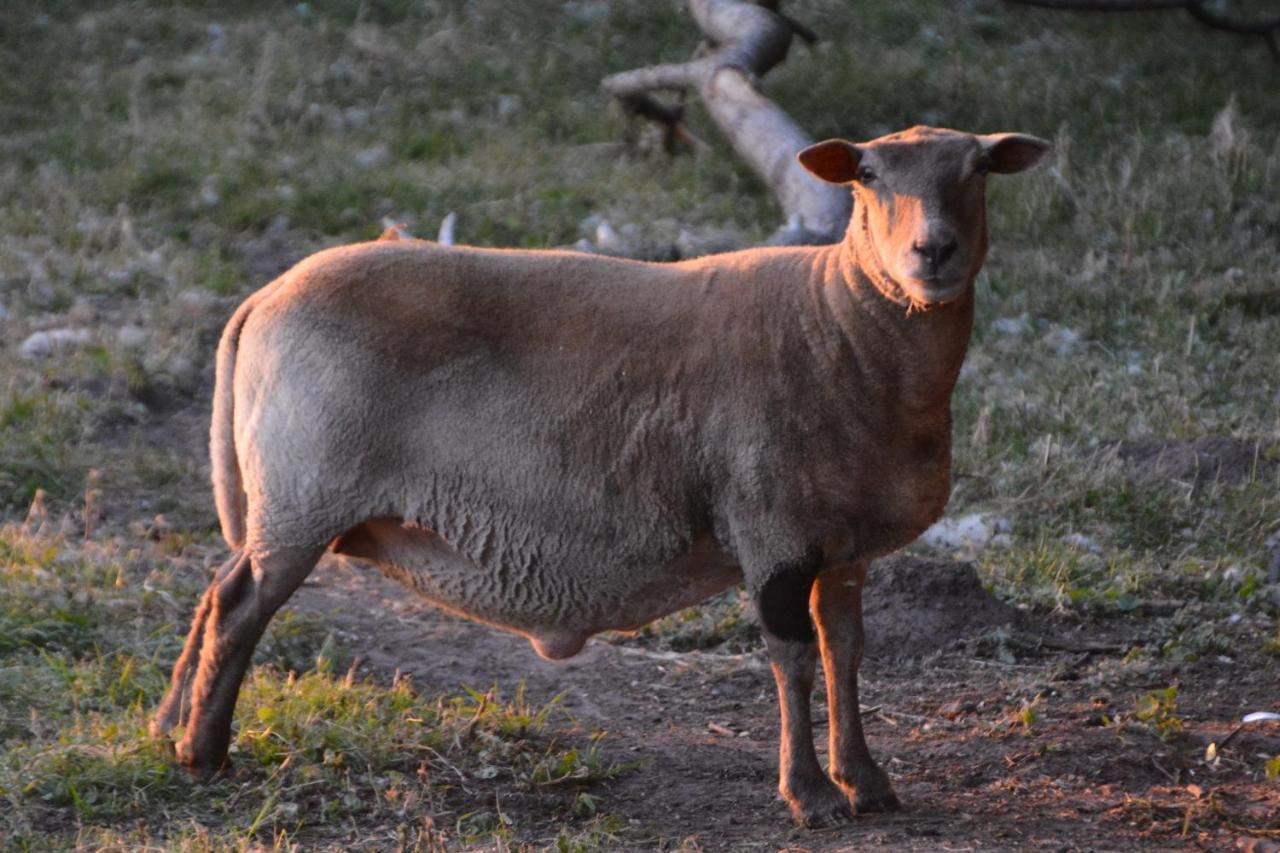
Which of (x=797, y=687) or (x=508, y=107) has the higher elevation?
(x=508, y=107)

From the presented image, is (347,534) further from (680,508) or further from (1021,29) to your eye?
(1021,29)

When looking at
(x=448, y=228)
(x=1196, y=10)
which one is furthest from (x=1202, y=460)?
(x=1196, y=10)

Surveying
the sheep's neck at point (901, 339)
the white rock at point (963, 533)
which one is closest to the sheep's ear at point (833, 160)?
the sheep's neck at point (901, 339)

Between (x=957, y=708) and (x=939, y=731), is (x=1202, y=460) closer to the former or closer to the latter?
(x=957, y=708)

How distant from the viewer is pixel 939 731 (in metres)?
5.29

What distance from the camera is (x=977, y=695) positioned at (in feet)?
18.3

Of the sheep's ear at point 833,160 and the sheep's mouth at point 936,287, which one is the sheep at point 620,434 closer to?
the sheep's ear at point 833,160

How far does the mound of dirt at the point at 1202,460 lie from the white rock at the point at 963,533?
2.34ft

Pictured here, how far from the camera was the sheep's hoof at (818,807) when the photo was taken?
450cm

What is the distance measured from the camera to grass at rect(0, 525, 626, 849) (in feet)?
14.6

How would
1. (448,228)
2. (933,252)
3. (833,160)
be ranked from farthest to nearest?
(448,228) < (833,160) < (933,252)

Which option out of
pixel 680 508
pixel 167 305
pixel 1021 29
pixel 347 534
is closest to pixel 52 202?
pixel 167 305

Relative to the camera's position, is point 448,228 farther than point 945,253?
Yes

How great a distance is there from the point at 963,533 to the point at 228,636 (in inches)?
127
